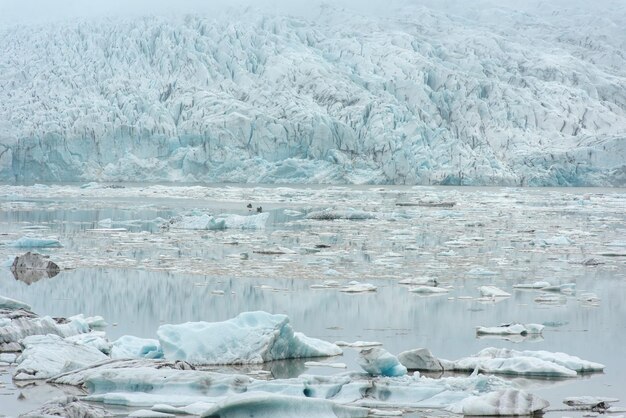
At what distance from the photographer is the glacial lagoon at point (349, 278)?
5.19m

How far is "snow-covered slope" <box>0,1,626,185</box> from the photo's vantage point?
32344mm

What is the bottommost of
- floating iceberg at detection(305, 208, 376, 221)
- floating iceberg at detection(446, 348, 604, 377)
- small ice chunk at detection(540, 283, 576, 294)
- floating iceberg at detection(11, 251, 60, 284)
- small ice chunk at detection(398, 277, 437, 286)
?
floating iceberg at detection(305, 208, 376, 221)

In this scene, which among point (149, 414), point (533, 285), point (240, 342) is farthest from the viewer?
point (533, 285)

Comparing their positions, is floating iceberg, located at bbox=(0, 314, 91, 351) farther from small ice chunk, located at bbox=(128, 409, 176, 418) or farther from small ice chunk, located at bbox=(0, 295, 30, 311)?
small ice chunk, located at bbox=(128, 409, 176, 418)

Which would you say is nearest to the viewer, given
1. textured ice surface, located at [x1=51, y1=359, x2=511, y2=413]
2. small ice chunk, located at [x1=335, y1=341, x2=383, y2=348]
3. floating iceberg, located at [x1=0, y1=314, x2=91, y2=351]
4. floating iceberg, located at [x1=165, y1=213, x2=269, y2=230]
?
textured ice surface, located at [x1=51, y1=359, x2=511, y2=413]

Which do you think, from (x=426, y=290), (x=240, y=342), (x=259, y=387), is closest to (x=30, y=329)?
(x=240, y=342)

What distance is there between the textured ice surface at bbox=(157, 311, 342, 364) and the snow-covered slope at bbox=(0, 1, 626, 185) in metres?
27.6

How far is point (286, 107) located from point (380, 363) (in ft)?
101

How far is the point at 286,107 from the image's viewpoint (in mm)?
34656

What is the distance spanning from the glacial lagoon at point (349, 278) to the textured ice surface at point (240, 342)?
0.11 m

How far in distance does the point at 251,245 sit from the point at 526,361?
22.8 feet

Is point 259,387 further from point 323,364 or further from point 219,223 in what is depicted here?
point 219,223

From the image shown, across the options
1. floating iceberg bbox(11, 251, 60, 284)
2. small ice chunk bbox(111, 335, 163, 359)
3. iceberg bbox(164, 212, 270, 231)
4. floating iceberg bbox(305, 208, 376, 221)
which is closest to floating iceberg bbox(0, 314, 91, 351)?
small ice chunk bbox(111, 335, 163, 359)

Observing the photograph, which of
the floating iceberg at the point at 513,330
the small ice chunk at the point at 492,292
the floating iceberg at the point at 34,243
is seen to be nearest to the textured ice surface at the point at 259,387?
the floating iceberg at the point at 513,330
